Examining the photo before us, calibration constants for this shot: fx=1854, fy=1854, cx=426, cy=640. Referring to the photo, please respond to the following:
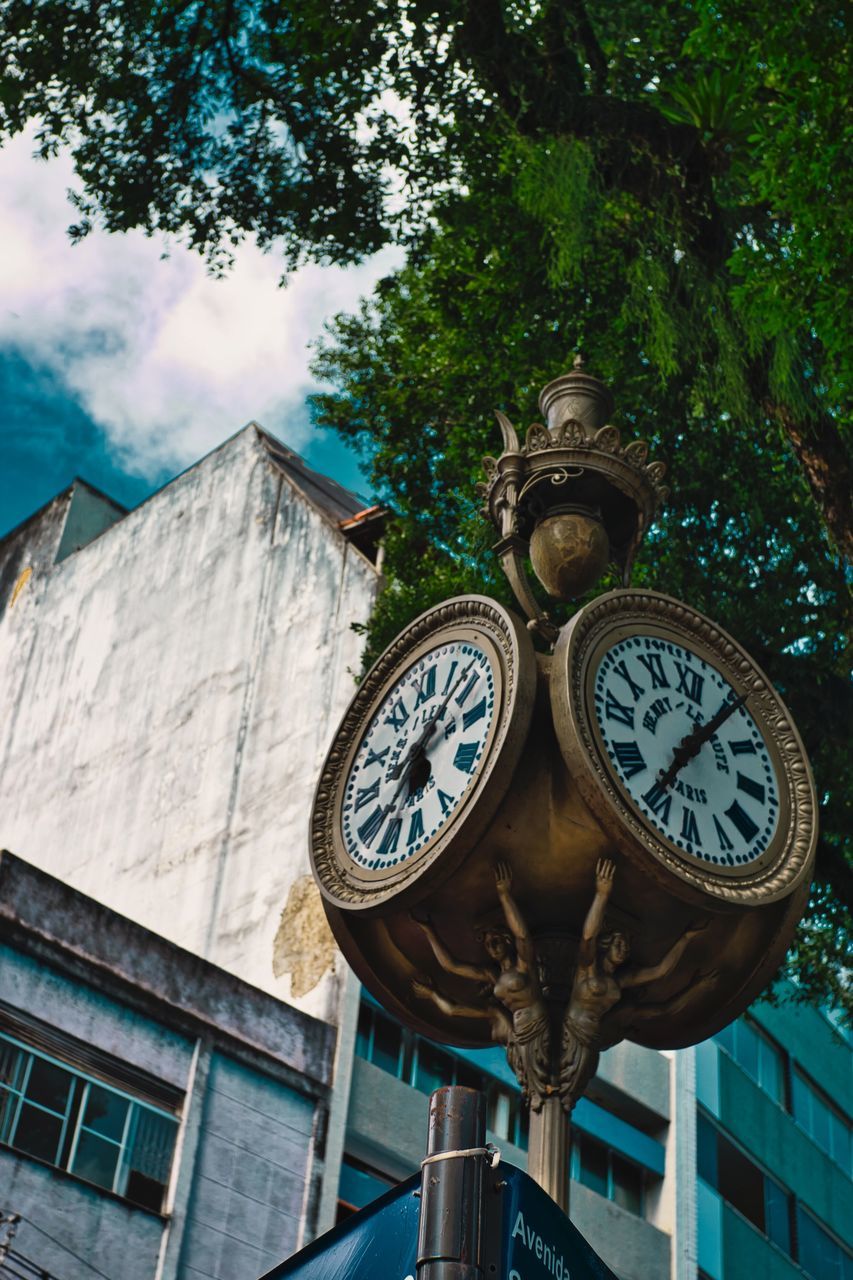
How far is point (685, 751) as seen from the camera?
5402mm

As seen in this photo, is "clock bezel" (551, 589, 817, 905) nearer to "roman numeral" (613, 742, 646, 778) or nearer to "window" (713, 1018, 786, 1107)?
"roman numeral" (613, 742, 646, 778)

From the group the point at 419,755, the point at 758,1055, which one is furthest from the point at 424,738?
the point at 758,1055

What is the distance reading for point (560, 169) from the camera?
10898mm

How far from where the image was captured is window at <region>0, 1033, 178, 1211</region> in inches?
674

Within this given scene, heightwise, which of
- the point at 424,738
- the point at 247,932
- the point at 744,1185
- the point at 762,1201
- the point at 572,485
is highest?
the point at 744,1185

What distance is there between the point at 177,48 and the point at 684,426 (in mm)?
4612

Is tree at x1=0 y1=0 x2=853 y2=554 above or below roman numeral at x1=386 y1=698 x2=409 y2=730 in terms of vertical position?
above

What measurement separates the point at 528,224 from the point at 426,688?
7.98m

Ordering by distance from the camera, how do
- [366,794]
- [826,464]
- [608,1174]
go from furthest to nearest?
[608,1174] < [826,464] < [366,794]

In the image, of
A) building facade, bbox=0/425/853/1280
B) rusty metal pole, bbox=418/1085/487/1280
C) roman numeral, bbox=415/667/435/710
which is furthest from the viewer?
building facade, bbox=0/425/853/1280

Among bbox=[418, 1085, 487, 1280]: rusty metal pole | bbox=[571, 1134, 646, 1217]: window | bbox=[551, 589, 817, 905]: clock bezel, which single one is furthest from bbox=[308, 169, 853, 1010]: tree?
bbox=[571, 1134, 646, 1217]: window

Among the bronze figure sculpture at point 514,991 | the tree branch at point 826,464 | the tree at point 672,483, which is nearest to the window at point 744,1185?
the tree at point 672,483

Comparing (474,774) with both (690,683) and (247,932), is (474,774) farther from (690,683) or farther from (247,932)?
(247,932)

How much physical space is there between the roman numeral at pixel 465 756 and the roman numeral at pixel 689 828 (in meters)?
0.62
